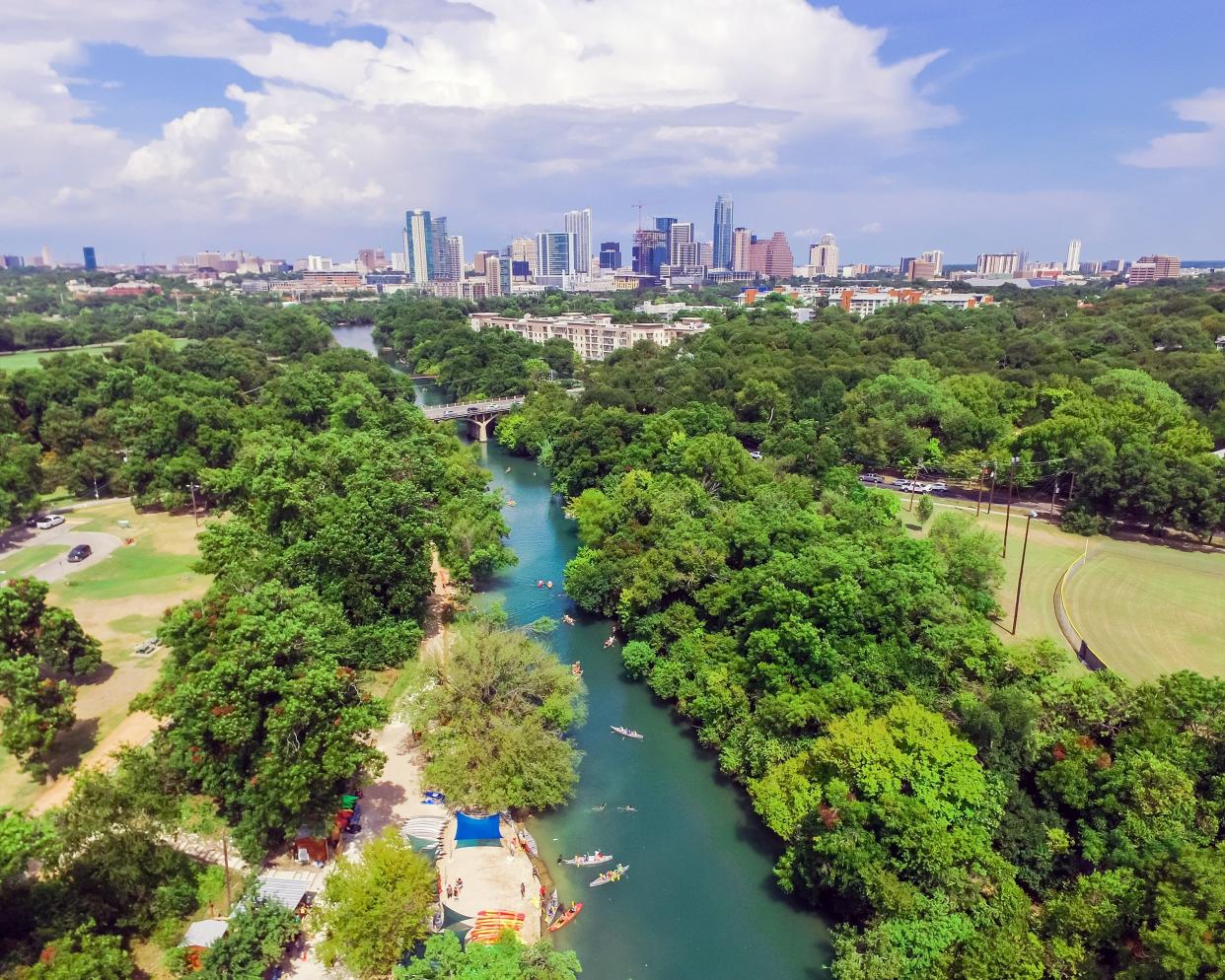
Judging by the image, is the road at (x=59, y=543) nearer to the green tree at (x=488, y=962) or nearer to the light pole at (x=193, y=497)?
the light pole at (x=193, y=497)

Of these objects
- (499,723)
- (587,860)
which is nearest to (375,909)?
(587,860)

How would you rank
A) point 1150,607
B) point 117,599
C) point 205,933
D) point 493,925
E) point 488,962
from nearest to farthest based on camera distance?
point 488,962, point 205,933, point 493,925, point 1150,607, point 117,599

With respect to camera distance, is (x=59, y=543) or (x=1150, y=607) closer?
(x=1150, y=607)

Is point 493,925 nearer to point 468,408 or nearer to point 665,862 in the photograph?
point 665,862

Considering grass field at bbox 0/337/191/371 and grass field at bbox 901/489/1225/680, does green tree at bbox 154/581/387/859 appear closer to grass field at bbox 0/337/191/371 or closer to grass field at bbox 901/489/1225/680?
grass field at bbox 901/489/1225/680

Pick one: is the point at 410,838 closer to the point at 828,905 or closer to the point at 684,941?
the point at 684,941

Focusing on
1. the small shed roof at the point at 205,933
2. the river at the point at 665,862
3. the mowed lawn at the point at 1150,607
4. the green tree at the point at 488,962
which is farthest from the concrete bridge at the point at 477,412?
the green tree at the point at 488,962

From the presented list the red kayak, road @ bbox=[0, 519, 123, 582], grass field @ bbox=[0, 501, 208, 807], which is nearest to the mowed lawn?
the red kayak
